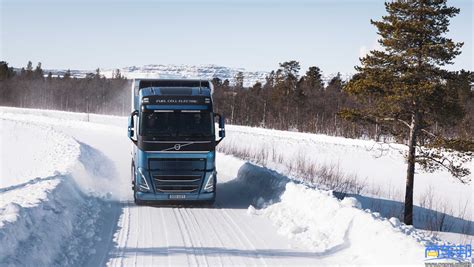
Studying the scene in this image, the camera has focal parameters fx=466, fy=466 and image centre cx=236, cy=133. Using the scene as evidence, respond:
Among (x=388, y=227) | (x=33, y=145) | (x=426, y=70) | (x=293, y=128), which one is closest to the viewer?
(x=388, y=227)

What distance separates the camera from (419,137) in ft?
68.3

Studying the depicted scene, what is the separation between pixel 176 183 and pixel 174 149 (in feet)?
3.03

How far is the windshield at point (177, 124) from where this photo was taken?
12773 millimetres

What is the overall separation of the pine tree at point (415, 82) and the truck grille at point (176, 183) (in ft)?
31.2

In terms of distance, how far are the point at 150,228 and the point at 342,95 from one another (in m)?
72.1

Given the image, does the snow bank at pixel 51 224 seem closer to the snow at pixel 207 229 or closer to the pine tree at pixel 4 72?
the snow at pixel 207 229

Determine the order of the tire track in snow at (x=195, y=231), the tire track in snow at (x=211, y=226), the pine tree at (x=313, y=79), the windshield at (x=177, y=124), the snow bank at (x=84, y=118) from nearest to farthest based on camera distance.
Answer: the tire track in snow at (x=211, y=226) < the tire track in snow at (x=195, y=231) < the windshield at (x=177, y=124) < the snow bank at (x=84, y=118) < the pine tree at (x=313, y=79)

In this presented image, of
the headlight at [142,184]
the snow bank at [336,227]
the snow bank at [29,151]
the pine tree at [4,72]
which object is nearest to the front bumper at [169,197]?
the headlight at [142,184]

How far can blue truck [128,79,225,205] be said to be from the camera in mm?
12586

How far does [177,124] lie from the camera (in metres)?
12.9

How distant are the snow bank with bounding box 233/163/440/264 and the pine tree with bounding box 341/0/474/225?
7627mm

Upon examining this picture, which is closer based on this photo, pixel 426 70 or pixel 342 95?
pixel 426 70

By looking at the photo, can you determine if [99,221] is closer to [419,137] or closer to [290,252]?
[290,252]

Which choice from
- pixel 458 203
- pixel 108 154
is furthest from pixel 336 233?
pixel 108 154
